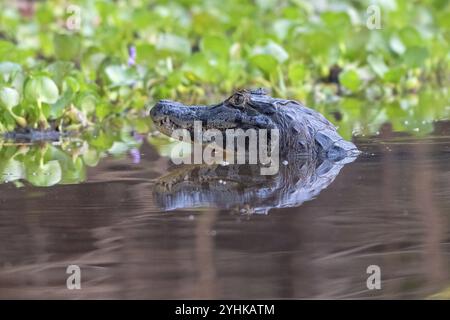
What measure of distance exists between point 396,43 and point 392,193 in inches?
217

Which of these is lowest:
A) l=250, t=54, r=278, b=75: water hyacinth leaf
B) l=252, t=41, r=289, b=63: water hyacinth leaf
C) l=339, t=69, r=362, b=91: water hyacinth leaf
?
l=339, t=69, r=362, b=91: water hyacinth leaf

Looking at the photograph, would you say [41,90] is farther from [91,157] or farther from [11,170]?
[11,170]

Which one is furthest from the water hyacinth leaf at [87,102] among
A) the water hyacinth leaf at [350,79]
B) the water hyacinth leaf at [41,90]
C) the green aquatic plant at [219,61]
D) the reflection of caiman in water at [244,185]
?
the water hyacinth leaf at [350,79]

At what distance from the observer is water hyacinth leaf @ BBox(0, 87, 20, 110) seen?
24.8 ft

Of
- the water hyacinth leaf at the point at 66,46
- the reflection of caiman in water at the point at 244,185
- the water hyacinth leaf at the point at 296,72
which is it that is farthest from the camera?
the water hyacinth leaf at the point at 66,46

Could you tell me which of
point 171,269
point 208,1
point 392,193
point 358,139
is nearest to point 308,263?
point 171,269

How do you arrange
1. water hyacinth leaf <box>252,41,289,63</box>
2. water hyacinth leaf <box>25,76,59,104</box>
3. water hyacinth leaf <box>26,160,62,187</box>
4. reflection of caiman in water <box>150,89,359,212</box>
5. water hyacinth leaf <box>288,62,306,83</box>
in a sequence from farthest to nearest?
water hyacinth leaf <box>288,62,306,83</box>, water hyacinth leaf <box>252,41,289,63</box>, water hyacinth leaf <box>25,76,59,104</box>, water hyacinth leaf <box>26,160,62,187</box>, reflection of caiman in water <box>150,89,359,212</box>

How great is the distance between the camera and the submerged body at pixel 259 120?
661cm

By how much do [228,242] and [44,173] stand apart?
7.25 feet

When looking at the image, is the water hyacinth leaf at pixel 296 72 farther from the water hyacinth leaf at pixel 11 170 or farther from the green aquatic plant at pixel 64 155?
the water hyacinth leaf at pixel 11 170

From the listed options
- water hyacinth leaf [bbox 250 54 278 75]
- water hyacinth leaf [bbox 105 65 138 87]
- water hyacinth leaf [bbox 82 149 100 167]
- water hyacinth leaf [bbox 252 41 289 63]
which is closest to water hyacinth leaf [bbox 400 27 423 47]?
water hyacinth leaf [bbox 252 41 289 63]

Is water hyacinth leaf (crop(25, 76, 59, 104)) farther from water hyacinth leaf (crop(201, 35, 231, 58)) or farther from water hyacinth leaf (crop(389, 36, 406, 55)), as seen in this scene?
water hyacinth leaf (crop(389, 36, 406, 55))

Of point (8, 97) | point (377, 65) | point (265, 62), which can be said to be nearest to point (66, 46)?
point (265, 62)

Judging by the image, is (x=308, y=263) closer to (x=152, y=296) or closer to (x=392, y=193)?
(x=152, y=296)
